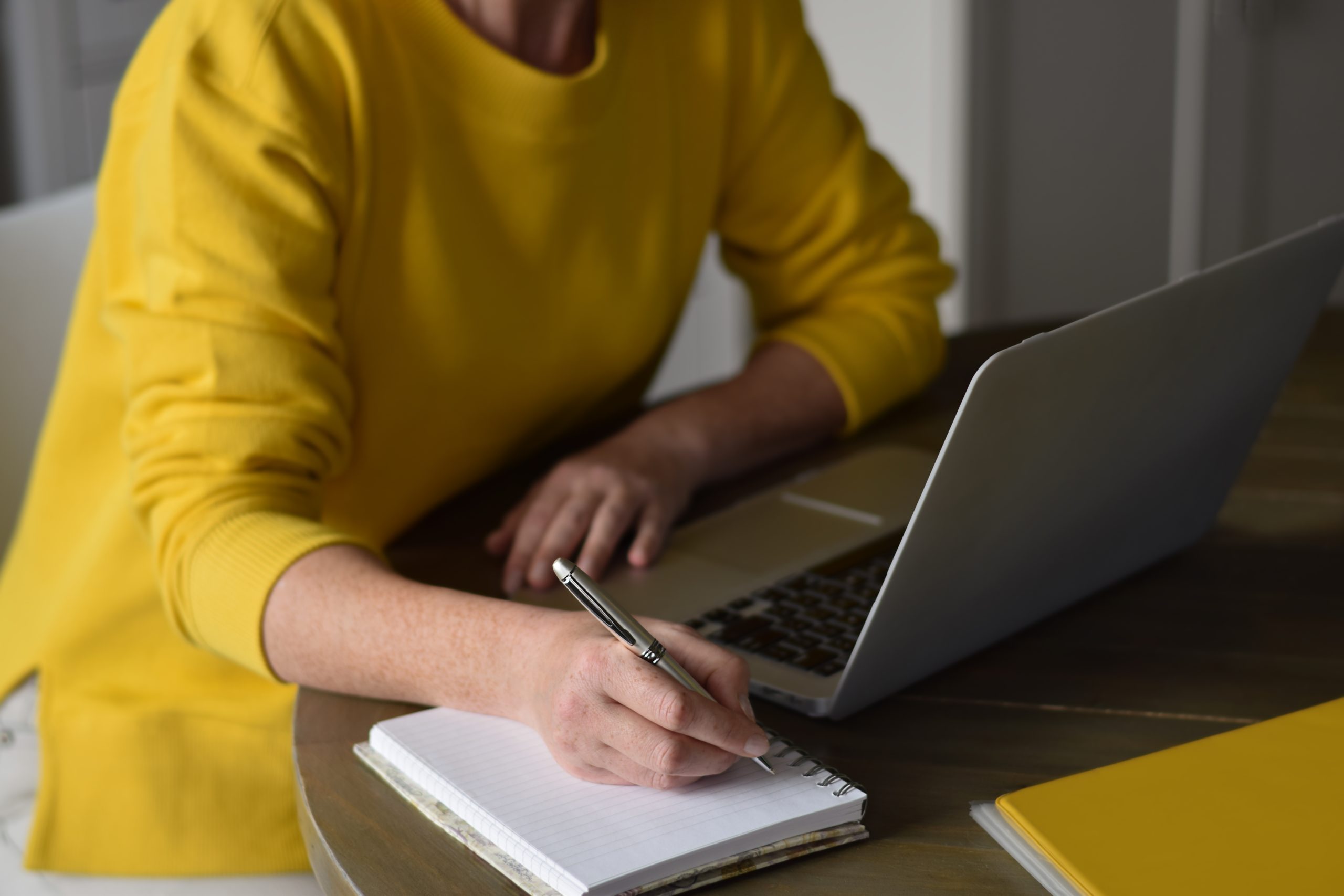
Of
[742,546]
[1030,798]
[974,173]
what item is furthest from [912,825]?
[974,173]

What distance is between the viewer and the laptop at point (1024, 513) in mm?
618

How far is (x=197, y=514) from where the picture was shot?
2.70ft

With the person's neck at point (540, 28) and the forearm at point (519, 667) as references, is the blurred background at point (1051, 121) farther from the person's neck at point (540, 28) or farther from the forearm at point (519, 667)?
the forearm at point (519, 667)

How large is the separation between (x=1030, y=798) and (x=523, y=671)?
25 cm

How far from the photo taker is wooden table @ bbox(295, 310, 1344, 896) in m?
0.56

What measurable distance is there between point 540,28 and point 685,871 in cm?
74

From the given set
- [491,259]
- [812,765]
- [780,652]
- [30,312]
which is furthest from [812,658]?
[30,312]

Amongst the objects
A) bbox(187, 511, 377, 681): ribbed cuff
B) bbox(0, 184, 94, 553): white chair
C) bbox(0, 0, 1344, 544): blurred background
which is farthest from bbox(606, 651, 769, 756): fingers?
bbox(0, 0, 1344, 544): blurred background

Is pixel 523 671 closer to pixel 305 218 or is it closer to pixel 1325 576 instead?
pixel 305 218

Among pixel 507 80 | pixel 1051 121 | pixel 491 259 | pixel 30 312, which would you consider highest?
pixel 507 80

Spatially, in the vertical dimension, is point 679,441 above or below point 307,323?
below

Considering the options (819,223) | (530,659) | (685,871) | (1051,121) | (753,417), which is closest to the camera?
(685,871)

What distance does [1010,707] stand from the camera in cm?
71

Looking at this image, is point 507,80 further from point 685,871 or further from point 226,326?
point 685,871
